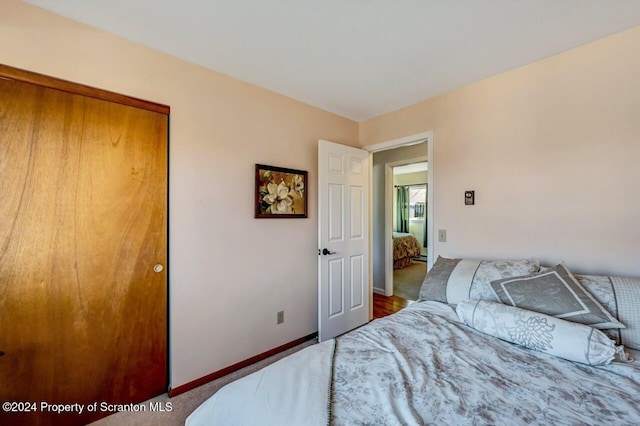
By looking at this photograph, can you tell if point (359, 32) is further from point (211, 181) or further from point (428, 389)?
point (428, 389)

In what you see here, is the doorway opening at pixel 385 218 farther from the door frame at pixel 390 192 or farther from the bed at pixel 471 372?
the bed at pixel 471 372

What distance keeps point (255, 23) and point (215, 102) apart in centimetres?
73

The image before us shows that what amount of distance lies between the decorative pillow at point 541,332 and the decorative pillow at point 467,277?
0.19 metres

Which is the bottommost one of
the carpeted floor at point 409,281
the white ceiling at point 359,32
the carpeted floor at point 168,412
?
the carpeted floor at point 168,412

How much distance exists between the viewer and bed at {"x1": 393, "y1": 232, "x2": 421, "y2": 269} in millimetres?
5691

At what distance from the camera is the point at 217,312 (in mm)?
2064

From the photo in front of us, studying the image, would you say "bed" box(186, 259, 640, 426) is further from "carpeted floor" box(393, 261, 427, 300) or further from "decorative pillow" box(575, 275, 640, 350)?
"carpeted floor" box(393, 261, 427, 300)

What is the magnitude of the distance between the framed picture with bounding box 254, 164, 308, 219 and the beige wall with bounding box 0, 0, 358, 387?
0.08 m

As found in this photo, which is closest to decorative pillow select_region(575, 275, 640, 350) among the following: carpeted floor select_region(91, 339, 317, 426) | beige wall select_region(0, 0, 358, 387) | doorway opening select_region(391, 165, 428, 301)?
beige wall select_region(0, 0, 358, 387)

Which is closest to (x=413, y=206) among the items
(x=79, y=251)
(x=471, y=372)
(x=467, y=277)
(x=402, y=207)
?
(x=402, y=207)

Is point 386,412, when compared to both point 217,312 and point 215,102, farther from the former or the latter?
point 215,102

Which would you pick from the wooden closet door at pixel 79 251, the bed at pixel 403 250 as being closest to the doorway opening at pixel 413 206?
the bed at pixel 403 250

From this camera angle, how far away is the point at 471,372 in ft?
3.40

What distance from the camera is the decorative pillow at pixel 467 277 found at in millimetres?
1597
